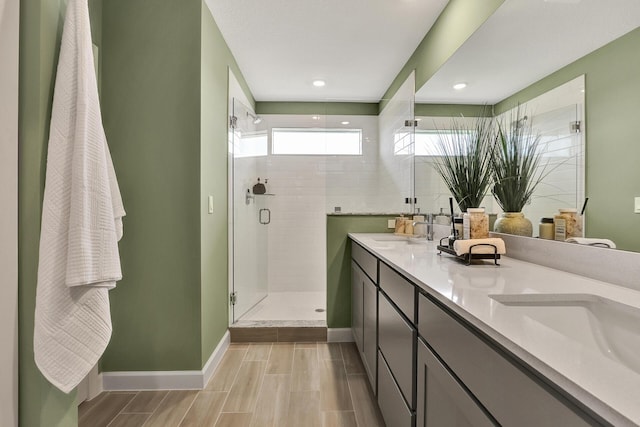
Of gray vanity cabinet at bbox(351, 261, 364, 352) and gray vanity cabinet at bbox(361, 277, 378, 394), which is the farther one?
gray vanity cabinet at bbox(351, 261, 364, 352)

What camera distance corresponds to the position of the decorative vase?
1.60 metres

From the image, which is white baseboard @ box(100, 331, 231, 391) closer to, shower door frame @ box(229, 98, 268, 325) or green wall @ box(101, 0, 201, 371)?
green wall @ box(101, 0, 201, 371)

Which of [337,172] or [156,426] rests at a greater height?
[337,172]

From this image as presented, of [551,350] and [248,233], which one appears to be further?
[248,233]

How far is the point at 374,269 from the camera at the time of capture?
6.69 feet

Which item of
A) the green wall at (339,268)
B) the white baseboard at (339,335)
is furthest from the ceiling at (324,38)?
the white baseboard at (339,335)

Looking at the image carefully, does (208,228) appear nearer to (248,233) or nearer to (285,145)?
(248,233)

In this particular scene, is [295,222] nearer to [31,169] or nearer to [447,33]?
[447,33]

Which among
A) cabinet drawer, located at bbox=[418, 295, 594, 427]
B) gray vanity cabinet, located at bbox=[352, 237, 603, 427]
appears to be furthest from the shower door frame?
cabinet drawer, located at bbox=[418, 295, 594, 427]

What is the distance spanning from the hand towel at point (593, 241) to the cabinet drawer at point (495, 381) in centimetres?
62

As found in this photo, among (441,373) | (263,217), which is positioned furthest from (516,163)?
(263,217)

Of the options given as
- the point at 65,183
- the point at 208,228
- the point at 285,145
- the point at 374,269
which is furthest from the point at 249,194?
the point at 65,183

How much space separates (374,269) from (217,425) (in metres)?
1.20

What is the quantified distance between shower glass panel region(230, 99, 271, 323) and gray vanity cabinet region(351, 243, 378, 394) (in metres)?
1.13
